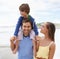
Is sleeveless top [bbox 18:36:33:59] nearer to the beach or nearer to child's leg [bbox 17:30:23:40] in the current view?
A: child's leg [bbox 17:30:23:40]

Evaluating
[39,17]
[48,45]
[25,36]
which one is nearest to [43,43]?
[48,45]

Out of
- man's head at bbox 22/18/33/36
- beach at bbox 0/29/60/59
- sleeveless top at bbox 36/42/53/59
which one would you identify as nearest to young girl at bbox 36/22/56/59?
sleeveless top at bbox 36/42/53/59

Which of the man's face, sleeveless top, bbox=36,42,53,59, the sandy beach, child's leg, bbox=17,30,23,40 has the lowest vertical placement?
the sandy beach

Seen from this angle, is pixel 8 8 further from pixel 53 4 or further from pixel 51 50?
pixel 51 50

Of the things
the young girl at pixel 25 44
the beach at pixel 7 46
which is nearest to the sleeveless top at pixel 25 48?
the young girl at pixel 25 44

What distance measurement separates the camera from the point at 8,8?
2979mm

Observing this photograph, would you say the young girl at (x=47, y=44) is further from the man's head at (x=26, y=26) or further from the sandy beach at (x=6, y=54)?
the sandy beach at (x=6, y=54)

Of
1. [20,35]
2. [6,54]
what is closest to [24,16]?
[20,35]

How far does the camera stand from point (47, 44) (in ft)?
5.68

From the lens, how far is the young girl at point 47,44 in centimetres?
172

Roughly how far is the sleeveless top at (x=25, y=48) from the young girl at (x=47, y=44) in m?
0.06

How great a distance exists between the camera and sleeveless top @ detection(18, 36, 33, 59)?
5.71ft

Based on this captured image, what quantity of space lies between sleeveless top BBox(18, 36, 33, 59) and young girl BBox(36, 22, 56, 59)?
A: 2.6 inches

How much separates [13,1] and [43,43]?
134 cm
